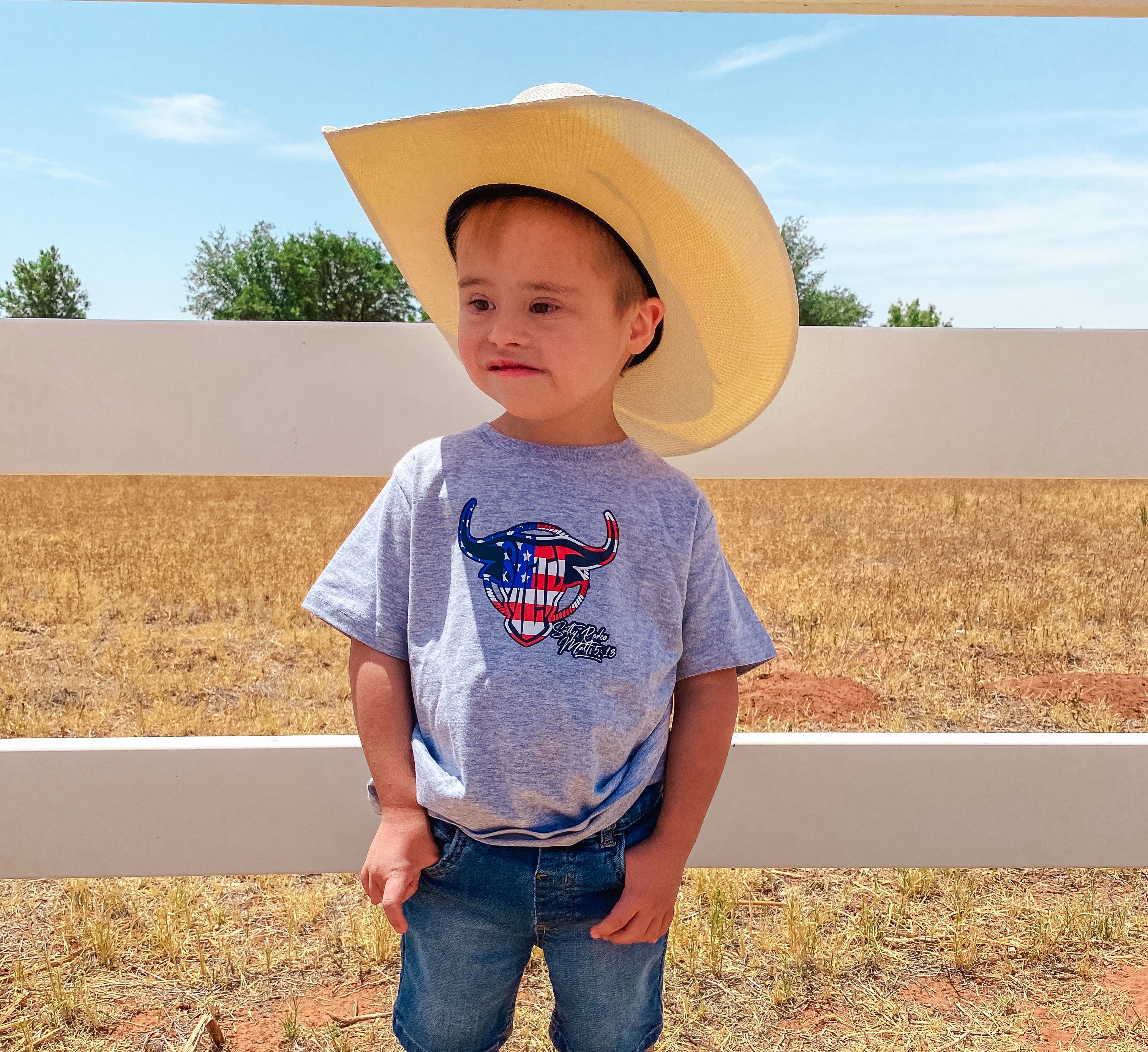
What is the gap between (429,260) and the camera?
1309 mm

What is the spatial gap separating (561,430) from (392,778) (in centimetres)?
49

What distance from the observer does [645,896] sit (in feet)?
3.55

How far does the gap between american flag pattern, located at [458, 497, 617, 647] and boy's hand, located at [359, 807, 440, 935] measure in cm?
26

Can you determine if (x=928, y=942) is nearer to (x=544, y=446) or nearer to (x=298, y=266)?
(x=544, y=446)

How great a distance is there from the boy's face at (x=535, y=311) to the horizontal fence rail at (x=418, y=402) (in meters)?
0.42

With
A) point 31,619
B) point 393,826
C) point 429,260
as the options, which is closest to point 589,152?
point 429,260

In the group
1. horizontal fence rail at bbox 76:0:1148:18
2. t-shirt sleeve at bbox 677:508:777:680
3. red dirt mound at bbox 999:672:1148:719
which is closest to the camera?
t-shirt sleeve at bbox 677:508:777:680

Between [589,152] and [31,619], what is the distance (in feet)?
20.0

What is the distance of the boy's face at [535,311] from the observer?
1064 mm

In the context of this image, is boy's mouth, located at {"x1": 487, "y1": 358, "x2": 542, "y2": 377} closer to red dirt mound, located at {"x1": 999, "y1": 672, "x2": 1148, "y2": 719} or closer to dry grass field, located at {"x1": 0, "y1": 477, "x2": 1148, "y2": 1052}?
dry grass field, located at {"x1": 0, "y1": 477, "x2": 1148, "y2": 1052}

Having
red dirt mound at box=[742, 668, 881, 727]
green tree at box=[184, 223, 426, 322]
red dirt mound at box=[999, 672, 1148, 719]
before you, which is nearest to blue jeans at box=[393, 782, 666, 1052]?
red dirt mound at box=[742, 668, 881, 727]

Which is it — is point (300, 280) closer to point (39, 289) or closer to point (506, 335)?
point (39, 289)

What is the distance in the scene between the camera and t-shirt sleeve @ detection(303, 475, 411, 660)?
3.68 feet

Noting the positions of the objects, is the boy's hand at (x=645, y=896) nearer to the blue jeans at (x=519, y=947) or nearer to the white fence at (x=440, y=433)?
the blue jeans at (x=519, y=947)
